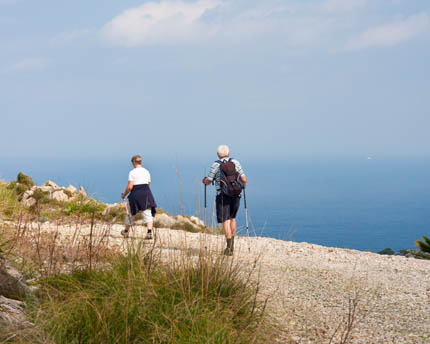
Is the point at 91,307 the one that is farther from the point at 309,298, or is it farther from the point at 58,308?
the point at 309,298

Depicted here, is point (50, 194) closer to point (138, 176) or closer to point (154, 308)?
point (138, 176)

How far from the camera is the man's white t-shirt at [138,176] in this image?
35.8 feet

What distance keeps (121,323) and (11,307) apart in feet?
4.12

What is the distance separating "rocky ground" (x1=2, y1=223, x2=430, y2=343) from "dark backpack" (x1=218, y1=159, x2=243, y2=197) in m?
1.47

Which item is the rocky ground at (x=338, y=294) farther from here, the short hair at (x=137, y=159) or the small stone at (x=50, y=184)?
the small stone at (x=50, y=184)

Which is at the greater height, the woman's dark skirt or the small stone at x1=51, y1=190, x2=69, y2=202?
the small stone at x1=51, y1=190, x2=69, y2=202

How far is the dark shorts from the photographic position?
9297 millimetres

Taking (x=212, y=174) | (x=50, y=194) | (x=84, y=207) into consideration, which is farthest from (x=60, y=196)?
(x=212, y=174)

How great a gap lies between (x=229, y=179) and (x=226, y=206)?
61 centimetres

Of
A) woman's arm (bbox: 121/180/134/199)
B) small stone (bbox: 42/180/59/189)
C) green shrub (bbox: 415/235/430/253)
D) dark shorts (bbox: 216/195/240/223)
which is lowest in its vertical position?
green shrub (bbox: 415/235/430/253)

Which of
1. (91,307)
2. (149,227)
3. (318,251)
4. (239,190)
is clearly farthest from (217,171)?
(91,307)

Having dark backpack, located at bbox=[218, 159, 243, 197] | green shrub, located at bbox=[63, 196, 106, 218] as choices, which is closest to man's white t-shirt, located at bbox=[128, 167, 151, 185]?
dark backpack, located at bbox=[218, 159, 243, 197]

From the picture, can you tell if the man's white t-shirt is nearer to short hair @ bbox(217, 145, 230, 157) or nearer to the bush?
short hair @ bbox(217, 145, 230, 157)

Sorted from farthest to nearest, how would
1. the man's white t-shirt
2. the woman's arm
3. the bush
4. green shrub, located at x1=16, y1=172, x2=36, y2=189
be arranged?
green shrub, located at x1=16, y1=172, x2=36, y2=189, the man's white t-shirt, the woman's arm, the bush
